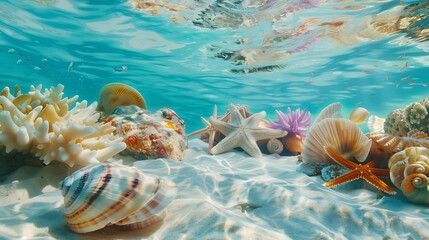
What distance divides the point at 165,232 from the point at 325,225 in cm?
145

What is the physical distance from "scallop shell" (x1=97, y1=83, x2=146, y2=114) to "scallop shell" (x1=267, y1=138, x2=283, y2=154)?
336cm

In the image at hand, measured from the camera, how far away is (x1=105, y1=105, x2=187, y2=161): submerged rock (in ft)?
14.7

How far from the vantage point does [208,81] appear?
2247cm

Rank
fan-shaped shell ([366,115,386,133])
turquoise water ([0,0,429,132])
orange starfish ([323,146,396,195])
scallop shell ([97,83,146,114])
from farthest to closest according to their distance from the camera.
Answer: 1. turquoise water ([0,0,429,132])
2. fan-shaped shell ([366,115,386,133])
3. scallop shell ([97,83,146,114])
4. orange starfish ([323,146,396,195])

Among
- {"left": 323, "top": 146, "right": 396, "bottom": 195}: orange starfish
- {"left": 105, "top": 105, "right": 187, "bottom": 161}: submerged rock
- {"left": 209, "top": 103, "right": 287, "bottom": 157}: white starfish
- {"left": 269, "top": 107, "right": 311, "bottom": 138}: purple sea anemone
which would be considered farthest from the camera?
{"left": 269, "top": 107, "right": 311, "bottom": 138}: purple sea anemone

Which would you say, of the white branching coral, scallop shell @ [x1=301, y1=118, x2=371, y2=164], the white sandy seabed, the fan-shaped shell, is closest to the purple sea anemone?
scallop shell @ [x1=301, y1=118, x2=371, y2=164]

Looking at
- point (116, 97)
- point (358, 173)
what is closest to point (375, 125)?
point (358, 173)

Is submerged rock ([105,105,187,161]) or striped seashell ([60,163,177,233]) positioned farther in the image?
submerged rock ([105,105,187,161])

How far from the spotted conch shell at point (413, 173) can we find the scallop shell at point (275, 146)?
11.2 ft

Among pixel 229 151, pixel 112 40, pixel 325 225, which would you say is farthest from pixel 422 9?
pixel 112 40

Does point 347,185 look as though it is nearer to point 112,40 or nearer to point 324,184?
point 324,184

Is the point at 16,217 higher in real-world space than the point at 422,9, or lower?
lower

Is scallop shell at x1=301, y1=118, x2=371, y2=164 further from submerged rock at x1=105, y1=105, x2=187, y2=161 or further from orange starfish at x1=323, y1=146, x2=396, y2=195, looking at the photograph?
submerged rock at x1=105, y1=105, x2=187, y2=161

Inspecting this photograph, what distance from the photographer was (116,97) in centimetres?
593
